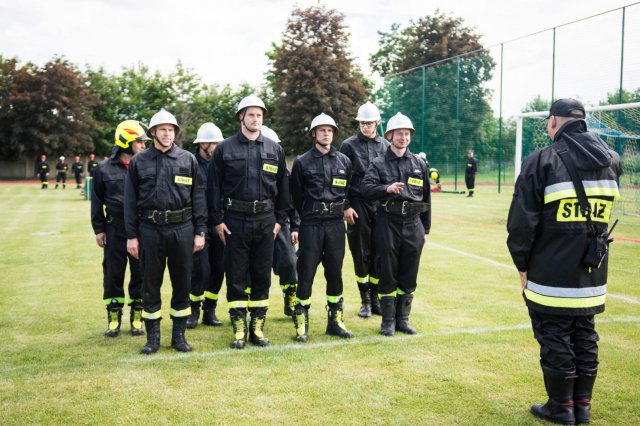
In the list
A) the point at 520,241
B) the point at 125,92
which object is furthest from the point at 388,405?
the point at 125,92

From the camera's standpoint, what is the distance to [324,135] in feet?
20.3

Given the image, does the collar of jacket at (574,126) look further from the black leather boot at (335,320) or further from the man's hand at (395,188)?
the black leather boot at (335,320)

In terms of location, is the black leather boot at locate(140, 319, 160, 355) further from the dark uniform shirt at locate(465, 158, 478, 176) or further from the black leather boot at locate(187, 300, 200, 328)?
the dark uniform shirt at locate(465, 158, 478, 176)

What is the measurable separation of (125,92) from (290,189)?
5201 cm

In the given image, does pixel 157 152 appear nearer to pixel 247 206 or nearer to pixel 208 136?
pixel 247 206

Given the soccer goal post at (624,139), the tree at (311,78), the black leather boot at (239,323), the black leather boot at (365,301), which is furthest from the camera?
the tree at (311,78)

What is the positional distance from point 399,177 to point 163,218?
2.48 metres

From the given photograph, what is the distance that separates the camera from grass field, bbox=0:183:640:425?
13.8 feet

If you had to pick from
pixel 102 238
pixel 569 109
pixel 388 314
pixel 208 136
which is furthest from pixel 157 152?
pixel 569 109

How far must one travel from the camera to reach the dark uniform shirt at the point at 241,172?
5793 mm

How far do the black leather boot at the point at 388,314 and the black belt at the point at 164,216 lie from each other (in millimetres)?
2274

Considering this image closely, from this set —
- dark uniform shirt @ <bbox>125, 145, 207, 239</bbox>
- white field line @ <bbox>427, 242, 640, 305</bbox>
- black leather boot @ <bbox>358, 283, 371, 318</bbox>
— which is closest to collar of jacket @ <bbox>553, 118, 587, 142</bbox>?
dark uniform shirt @ <bbox>125, 145, 207, 239</bbox>

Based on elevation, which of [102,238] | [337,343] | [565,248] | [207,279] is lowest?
[337,343]

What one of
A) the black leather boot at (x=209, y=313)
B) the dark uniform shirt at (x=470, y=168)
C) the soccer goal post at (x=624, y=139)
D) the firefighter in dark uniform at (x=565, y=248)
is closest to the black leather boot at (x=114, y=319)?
the black leather boot at (x=209, y=313)
